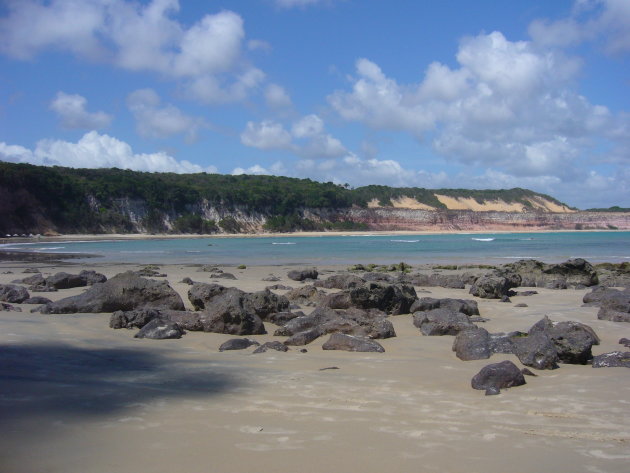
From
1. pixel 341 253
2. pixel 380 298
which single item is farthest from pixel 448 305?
pixel 341 253

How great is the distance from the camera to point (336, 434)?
4.41 meters

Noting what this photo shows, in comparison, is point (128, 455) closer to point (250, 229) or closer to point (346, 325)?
point (346, 325)

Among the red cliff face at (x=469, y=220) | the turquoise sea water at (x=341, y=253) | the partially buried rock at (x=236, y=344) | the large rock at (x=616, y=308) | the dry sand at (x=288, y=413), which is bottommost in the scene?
the turquoise sea water at (x=341, y=253)

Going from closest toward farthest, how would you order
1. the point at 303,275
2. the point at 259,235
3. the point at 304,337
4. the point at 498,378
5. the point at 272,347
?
the point at 498,378
the point at 272,347
the point at 304,337
the point at 303,275
the point at 259,235

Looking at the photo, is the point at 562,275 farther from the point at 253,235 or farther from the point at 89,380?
the point at 253,235

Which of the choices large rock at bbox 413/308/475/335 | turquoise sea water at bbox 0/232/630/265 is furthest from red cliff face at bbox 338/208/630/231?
large rock at bbox 413/308/475/335

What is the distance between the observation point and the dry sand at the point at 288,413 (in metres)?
3.87

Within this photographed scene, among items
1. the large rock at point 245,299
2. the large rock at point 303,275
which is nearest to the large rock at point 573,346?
the large rock at point 245,299

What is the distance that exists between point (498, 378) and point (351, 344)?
2504mm

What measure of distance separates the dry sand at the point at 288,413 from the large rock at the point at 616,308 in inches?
107

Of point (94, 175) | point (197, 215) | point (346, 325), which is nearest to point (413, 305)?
point (346, 325)

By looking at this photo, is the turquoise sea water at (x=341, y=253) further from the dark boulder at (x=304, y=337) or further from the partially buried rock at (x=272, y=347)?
the partially buried rock at (x=272, y=347)

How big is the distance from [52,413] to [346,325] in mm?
5091

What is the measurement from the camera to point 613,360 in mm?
6949
